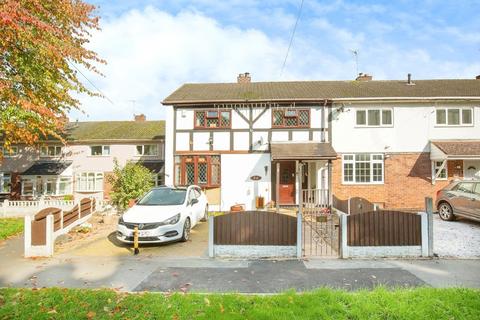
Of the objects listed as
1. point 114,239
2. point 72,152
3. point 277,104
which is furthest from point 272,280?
point 72,152

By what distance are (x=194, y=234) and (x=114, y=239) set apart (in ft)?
8.97

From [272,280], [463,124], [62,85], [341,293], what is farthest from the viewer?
[463,124]

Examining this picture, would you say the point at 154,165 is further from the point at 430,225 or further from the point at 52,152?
the point at 430,225

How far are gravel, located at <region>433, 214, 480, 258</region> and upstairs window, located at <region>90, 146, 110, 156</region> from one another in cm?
2291

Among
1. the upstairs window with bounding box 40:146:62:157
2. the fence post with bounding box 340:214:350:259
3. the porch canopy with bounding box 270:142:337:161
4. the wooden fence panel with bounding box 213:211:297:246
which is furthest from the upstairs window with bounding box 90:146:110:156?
the fence post with bounding box 340:214:350:259

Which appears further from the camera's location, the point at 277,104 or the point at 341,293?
the point at 277,104

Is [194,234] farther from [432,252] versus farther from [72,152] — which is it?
[72,152]

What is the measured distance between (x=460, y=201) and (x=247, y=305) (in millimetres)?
10590

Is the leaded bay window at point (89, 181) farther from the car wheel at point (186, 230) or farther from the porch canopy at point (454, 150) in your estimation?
the porch canopy at point (454, 150)

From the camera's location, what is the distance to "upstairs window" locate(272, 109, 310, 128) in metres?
16.7

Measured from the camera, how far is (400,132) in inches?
655

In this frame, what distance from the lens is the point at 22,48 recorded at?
11492 millimetres

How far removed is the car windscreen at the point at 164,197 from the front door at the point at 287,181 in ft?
24.6

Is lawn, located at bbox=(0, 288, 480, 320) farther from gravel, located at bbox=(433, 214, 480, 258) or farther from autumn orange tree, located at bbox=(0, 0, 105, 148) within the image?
autumn orange tree, located at bbox=(0, 0, 105, 148)
